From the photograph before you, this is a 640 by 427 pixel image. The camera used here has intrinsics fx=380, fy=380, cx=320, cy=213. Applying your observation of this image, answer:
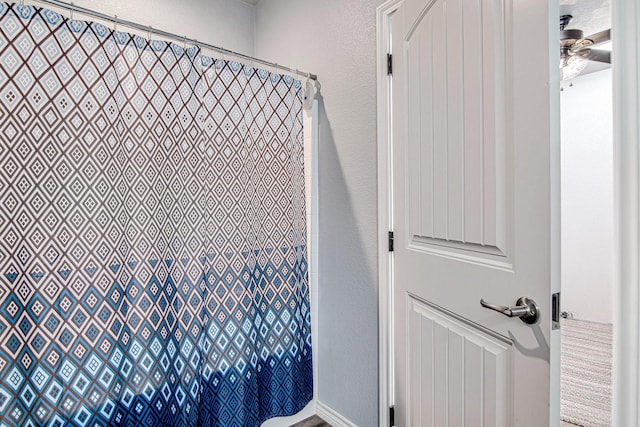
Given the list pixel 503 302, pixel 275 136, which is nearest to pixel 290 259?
pixel 275 136

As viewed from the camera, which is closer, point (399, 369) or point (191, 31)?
point (399, 369)

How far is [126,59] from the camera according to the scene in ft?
4.64

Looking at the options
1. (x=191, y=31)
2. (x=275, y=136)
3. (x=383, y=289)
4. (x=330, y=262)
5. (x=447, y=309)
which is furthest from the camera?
(x=191, y=31)

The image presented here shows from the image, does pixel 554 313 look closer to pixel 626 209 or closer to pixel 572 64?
pixel 626 209

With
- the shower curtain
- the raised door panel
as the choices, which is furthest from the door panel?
the shower curtain

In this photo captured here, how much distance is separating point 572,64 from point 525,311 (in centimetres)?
221

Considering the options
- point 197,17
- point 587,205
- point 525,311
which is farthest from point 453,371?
point 587,205

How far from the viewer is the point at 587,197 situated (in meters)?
3.75

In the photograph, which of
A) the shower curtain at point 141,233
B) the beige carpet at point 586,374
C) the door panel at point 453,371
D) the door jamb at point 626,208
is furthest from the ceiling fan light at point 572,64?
the door panel at point 453,371

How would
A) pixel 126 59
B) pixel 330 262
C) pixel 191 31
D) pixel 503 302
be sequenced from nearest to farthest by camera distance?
pixel 503 302, pixel 126 59, pixel 330 262, pixel 191 31

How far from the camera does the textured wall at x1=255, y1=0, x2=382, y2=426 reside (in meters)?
1.79

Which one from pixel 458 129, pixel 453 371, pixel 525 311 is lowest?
pixel 453 371

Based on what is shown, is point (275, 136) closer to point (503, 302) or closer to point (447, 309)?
point (447, 309)

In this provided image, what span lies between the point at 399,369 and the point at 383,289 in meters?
0.34
